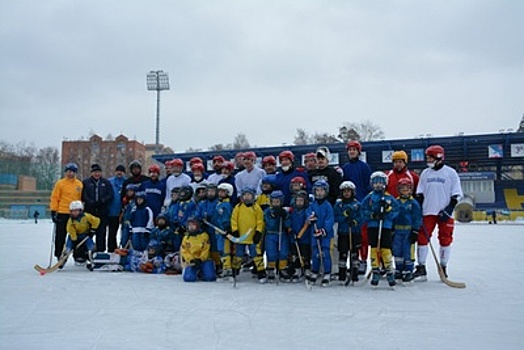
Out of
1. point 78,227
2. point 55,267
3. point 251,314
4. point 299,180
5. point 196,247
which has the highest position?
point 299,180

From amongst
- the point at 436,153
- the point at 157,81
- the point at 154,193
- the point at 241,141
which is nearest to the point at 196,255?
the point at 154,193

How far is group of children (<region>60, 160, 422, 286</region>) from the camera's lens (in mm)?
5293

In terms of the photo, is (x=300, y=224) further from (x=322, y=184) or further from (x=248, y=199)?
(x=248, y=199)

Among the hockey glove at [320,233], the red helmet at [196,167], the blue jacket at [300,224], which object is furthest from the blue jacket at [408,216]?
the red helmet at [196,167]

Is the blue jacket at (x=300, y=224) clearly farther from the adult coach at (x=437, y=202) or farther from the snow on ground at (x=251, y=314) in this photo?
the adult coach at (x=437, y=202)

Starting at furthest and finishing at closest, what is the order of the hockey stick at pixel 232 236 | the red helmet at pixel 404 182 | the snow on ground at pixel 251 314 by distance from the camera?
1. the hockey stick at pixel 232 236
2. the red helmet at pixel 404 182
3. the snow on ground at pixel 251 314

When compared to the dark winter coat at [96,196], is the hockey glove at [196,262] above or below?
below

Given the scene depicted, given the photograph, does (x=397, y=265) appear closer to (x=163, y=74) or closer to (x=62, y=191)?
(x=62, y=191)

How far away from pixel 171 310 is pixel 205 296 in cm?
69

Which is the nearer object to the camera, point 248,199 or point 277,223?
point 277,223

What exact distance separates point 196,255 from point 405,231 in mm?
2722

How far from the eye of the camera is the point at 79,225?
6871mm

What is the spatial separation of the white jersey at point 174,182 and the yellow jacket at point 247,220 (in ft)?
5.21

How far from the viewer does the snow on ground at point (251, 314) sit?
3115 millimetres
